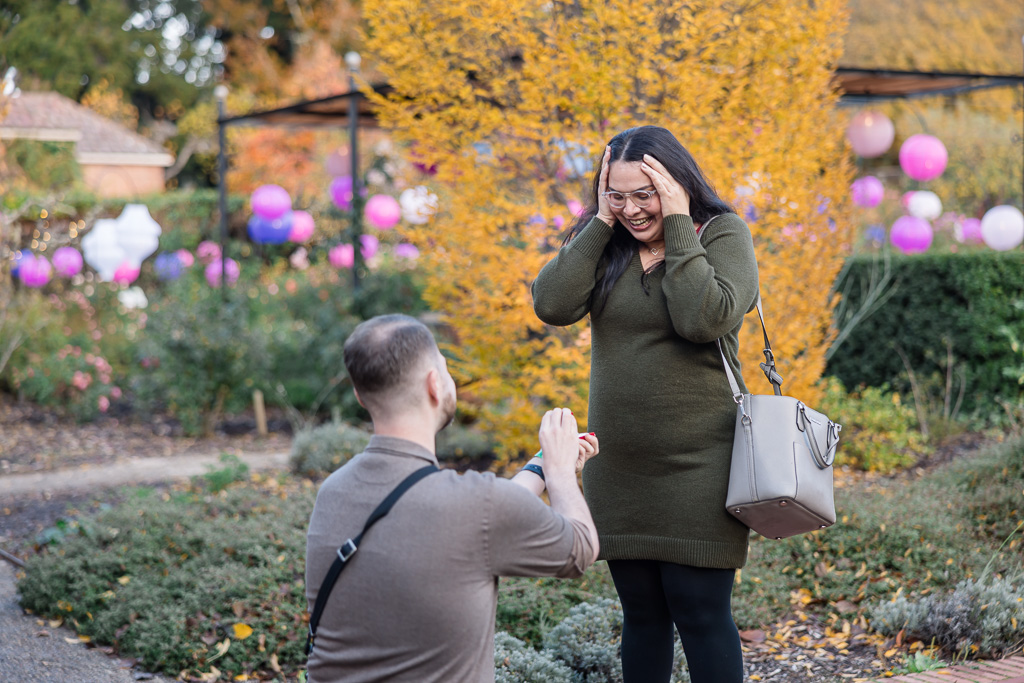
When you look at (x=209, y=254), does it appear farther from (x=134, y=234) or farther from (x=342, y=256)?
(x=342, y=256)

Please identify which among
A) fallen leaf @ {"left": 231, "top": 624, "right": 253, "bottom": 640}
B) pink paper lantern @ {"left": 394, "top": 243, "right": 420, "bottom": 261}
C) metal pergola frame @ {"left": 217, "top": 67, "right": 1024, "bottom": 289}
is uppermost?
metal pergola frame @ {"left": 217, "top": 67, "right": 1024, "bottom": 289}

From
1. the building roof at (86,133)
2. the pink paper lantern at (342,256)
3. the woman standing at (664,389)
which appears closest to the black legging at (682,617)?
the woman standing at (664,389)

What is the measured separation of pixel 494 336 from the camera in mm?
4871

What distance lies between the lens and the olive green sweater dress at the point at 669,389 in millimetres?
1991

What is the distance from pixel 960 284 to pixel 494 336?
4061 mm

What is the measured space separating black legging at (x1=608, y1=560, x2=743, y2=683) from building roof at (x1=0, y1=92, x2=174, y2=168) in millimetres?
17428

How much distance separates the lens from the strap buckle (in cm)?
152

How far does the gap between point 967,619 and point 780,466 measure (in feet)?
5.21

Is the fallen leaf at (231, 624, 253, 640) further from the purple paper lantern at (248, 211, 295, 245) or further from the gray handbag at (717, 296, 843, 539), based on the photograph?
the purple paper lantern at (248, 211, 295, 245)

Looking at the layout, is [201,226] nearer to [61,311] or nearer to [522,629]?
[61,311]

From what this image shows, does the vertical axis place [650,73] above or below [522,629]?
above

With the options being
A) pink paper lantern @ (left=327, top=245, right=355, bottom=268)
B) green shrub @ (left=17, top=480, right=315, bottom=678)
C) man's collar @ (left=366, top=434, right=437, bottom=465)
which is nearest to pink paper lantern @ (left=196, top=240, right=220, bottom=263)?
pink paper lantern @ (left=327, top=245, right=355, bottom=268)

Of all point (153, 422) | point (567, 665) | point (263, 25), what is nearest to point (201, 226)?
point (153, 422)

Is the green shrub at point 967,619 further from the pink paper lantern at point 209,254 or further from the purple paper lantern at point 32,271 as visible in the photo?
the pink paper lantern at point 209,254
